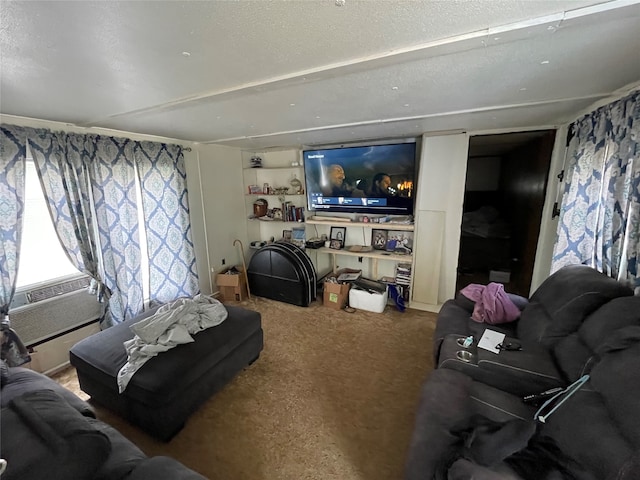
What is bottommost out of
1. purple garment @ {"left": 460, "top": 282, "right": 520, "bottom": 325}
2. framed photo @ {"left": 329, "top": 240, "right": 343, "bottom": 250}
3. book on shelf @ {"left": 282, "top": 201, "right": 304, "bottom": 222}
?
purple garment @ {"left": 460, "top": 282, "right": 520, "bottom": 325}

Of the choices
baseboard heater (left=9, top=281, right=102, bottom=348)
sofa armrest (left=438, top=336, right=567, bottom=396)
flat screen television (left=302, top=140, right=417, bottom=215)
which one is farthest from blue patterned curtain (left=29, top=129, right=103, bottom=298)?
sofa armrest (left=438, top=336, right=567, bottom=396)

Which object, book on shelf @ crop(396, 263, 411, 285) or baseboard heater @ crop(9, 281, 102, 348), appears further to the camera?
book on shelf @ crop(396, 263, 411, 285)

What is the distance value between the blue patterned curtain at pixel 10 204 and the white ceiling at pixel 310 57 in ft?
0.73

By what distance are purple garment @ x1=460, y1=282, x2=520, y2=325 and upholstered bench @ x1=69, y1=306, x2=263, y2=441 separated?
193 cm

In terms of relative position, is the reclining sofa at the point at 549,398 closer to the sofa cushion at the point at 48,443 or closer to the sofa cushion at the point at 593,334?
Result: the sofa cushion at the point at 593,334

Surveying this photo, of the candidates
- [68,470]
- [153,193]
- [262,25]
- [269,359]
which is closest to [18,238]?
[153,193]

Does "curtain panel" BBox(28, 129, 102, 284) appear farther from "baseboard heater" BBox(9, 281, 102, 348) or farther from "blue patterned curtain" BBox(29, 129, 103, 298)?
"baseboard heater" BBox(9, 281, 102, 348)

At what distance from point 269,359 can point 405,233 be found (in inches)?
88.7

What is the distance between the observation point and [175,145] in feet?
10.3

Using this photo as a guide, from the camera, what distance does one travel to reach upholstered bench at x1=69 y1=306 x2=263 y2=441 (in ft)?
5.41

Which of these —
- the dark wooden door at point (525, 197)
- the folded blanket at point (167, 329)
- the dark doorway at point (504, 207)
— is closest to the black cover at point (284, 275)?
the folded blanket at point (167, 329)

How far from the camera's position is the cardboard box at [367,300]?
3.30 metres

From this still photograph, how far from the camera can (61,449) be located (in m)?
0.91

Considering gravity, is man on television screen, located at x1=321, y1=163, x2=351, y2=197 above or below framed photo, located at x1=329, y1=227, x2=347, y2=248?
above
